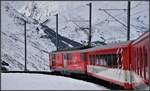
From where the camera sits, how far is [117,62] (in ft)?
76.6

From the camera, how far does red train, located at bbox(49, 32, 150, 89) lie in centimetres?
1595

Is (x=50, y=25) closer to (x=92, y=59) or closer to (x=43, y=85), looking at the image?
(x=92, y=59)

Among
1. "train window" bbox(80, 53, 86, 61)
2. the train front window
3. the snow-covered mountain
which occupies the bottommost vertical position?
"train window" bbox(80, 53, 86, 61)

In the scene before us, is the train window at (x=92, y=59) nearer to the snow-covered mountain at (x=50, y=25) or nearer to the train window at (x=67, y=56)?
the train window at (x=67, y=56)

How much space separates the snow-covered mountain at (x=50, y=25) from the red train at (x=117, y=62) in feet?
161

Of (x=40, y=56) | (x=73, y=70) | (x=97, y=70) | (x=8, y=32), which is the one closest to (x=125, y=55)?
(x=97, y=70)

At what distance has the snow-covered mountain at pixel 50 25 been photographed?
97188 mm

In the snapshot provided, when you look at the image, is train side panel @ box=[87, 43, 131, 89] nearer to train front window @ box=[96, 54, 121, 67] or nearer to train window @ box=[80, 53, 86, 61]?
train front window @ box=[96, 54, 121, 67]

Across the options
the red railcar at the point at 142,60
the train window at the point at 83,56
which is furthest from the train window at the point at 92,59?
the red railcar at the point at 142,60

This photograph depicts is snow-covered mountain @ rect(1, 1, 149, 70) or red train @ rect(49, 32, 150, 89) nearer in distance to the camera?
red train @ rect(49, 32, 150, 89)

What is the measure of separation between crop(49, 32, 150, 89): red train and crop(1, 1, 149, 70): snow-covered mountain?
4920 centimetres

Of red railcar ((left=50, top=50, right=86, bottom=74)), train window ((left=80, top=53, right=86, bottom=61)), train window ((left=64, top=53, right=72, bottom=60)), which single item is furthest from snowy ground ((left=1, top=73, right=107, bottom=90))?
train window ((left=64, top=53, right=72, bottom=60))

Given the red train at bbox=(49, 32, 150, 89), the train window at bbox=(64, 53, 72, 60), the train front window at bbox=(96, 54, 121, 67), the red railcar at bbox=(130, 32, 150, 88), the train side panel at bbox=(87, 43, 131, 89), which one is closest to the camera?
the red railcar at bbox=(130, 32, 150, 88)

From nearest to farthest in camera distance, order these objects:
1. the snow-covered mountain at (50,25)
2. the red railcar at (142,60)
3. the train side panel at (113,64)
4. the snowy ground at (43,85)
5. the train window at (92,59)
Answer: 1. the red railcar at (142,60)
2. the snowy ground at (43,85)
3. the train side panel at (113,64)
4. the train window at (92,59)
5. the snow-covered mountain at (50,25)
